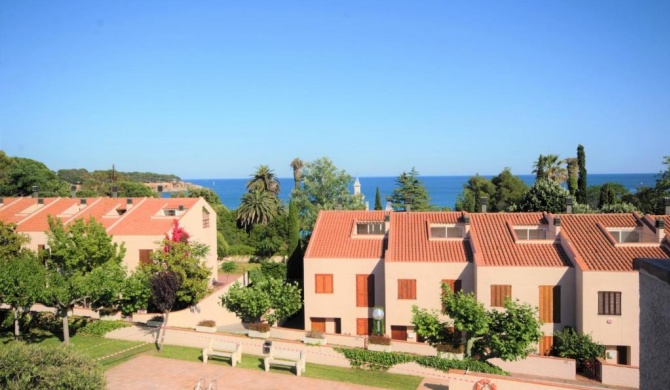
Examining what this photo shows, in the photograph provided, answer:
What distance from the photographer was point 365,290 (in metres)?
30.0

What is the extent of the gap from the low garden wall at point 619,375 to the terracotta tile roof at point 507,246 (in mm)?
5391

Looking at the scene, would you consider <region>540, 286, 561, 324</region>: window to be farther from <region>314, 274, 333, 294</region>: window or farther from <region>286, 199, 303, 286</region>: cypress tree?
<region>286, 199, 303, 286</region>: cypress tree

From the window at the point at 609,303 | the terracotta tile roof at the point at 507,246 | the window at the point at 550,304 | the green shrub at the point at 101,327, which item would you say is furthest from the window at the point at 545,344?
the green shrub at the point at 101,327

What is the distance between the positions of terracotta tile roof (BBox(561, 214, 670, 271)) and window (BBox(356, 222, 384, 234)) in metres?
10.2

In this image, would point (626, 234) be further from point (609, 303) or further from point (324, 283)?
point (324, 283)

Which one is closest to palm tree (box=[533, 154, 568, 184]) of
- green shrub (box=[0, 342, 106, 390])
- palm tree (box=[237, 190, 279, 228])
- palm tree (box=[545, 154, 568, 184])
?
palm tree (box=[545, 154, 568, 184])

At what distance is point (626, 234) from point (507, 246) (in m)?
7.20

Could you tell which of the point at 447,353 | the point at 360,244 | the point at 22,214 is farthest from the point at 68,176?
the point at 447,353

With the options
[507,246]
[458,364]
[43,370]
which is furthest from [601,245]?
[43,370]

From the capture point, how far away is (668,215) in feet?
102

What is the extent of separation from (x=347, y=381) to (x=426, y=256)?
33.0 ft

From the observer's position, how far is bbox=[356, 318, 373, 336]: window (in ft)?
98.2

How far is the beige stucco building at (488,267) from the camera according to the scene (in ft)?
83.3

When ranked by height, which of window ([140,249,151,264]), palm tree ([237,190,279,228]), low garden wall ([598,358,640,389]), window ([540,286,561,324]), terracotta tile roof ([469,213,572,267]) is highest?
palm tree ([237,190,279,228])
